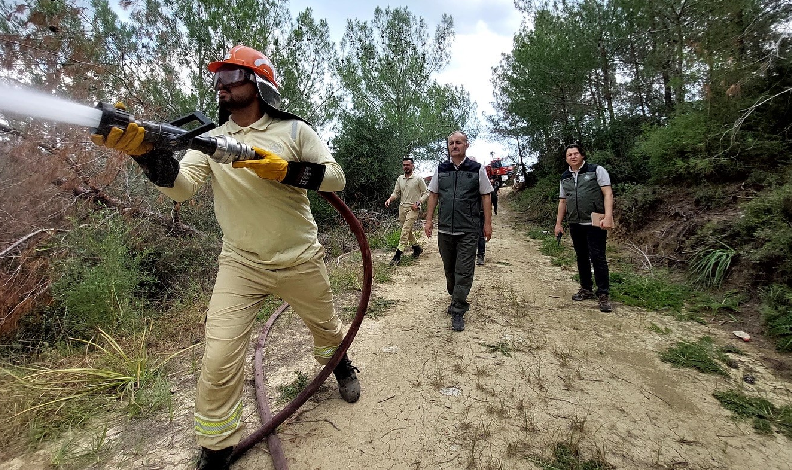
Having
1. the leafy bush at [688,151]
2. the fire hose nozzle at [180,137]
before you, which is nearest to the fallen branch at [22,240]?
the fire hose nozzle at [180,137]

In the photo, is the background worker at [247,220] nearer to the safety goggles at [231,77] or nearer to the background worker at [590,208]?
the safety goggles at [231,77]

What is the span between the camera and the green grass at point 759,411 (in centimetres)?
246

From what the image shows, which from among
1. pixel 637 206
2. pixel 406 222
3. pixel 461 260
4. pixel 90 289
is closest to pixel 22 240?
pixel 90 289

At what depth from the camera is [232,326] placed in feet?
7.05

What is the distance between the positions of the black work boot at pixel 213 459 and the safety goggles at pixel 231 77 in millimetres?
2108

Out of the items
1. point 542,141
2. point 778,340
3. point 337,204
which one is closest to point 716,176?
point 778,340

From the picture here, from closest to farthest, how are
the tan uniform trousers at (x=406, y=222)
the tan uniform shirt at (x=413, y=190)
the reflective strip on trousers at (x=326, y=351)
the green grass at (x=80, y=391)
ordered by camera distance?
the green grass at (x=80, y=391) → the reflective strip on trousers at (x=326, y=351) → the tan uniform trousers at (x=406, y=222) → the tan uniform shirt at (x=413, y=190)

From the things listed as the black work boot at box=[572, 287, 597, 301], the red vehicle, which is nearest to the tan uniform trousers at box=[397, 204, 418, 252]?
the black work boot at box=[572, 287, 597, 301]

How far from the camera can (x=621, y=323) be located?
4.22m

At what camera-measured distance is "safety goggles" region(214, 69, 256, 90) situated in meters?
2.20

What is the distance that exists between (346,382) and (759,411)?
9.55ft

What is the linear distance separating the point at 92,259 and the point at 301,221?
383 centimetres

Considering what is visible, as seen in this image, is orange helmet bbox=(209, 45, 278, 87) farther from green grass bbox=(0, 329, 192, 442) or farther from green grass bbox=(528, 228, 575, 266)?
green grass bbox=(528, 228, 575, 266)

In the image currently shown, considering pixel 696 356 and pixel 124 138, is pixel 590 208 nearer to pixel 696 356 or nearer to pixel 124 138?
pixel 696 356
